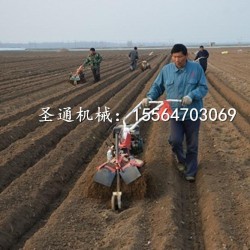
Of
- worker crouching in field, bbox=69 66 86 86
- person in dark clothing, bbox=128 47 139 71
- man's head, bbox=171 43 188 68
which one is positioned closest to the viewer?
man's head, bbox=171 43 188 68

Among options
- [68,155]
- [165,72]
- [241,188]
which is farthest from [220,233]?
[68,155]

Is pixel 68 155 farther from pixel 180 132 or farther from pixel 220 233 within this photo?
pixel 220 233

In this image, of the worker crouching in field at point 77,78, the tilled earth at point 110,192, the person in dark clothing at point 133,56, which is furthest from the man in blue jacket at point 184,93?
the person in dark clothing at point 133,56

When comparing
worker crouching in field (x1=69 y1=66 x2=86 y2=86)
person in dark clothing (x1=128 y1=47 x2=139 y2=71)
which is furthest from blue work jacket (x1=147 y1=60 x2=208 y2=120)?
person in dark clothing (x1=128 y1=47 x2=139 y2=71)

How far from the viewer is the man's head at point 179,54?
215 inches

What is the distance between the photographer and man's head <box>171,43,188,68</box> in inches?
215

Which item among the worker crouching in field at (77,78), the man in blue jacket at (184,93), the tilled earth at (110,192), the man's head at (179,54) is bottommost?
the worker crouching in field at (77,78)

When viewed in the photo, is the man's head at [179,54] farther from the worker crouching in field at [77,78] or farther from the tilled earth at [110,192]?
the worker crouching in field at [77,78]

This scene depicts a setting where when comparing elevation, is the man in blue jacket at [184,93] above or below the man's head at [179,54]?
below

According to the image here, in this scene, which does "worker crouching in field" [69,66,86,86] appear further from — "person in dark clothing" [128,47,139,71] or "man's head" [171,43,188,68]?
"man's head" [171,43,188,68]

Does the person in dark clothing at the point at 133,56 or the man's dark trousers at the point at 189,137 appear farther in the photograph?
the person in dark clothing at the point at 133,56

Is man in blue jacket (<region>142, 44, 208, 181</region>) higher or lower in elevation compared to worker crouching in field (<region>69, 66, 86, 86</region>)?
higher

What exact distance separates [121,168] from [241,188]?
1.58 meters

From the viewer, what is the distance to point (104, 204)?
5.40 metres
